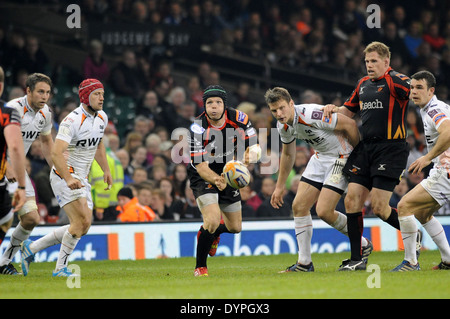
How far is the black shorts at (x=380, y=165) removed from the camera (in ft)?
30.6

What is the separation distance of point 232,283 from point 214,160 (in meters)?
1.99

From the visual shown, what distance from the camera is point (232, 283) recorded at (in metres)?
8.49

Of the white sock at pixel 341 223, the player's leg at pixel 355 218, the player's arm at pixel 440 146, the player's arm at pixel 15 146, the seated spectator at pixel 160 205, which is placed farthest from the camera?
the seated spectator at pixel 160 205

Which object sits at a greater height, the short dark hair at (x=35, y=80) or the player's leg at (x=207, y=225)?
the short dark hair at (x=35, y=80)

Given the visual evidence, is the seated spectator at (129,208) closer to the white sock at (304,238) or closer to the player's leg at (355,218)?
the white sock at (304,238)

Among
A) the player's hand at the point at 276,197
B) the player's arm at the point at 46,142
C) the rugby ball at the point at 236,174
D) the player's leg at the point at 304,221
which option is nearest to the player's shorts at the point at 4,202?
the rugby ball at the point at 236,174

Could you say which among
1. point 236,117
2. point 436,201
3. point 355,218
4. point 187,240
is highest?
point 236,117

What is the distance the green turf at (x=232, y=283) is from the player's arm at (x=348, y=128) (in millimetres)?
1689

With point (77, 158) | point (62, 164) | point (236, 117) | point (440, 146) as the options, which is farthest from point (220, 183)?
point (440, 146)

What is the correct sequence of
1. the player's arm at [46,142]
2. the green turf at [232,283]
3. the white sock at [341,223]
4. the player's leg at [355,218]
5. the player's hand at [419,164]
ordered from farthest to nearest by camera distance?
the player's arm at [46,142]
the white sock at [341,223]
the player's leg at [355,218]
the player's hand at [419,164]
the green turf at [232,283]

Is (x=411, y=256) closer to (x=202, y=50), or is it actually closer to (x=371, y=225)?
(x=371, y=225)

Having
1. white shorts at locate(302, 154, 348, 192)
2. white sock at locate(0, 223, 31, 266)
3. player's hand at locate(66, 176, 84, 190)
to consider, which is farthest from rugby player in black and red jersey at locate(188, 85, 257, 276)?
white sock at locate(0, 223, 31, 266)

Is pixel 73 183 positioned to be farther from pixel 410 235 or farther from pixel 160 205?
pixel 160 205
